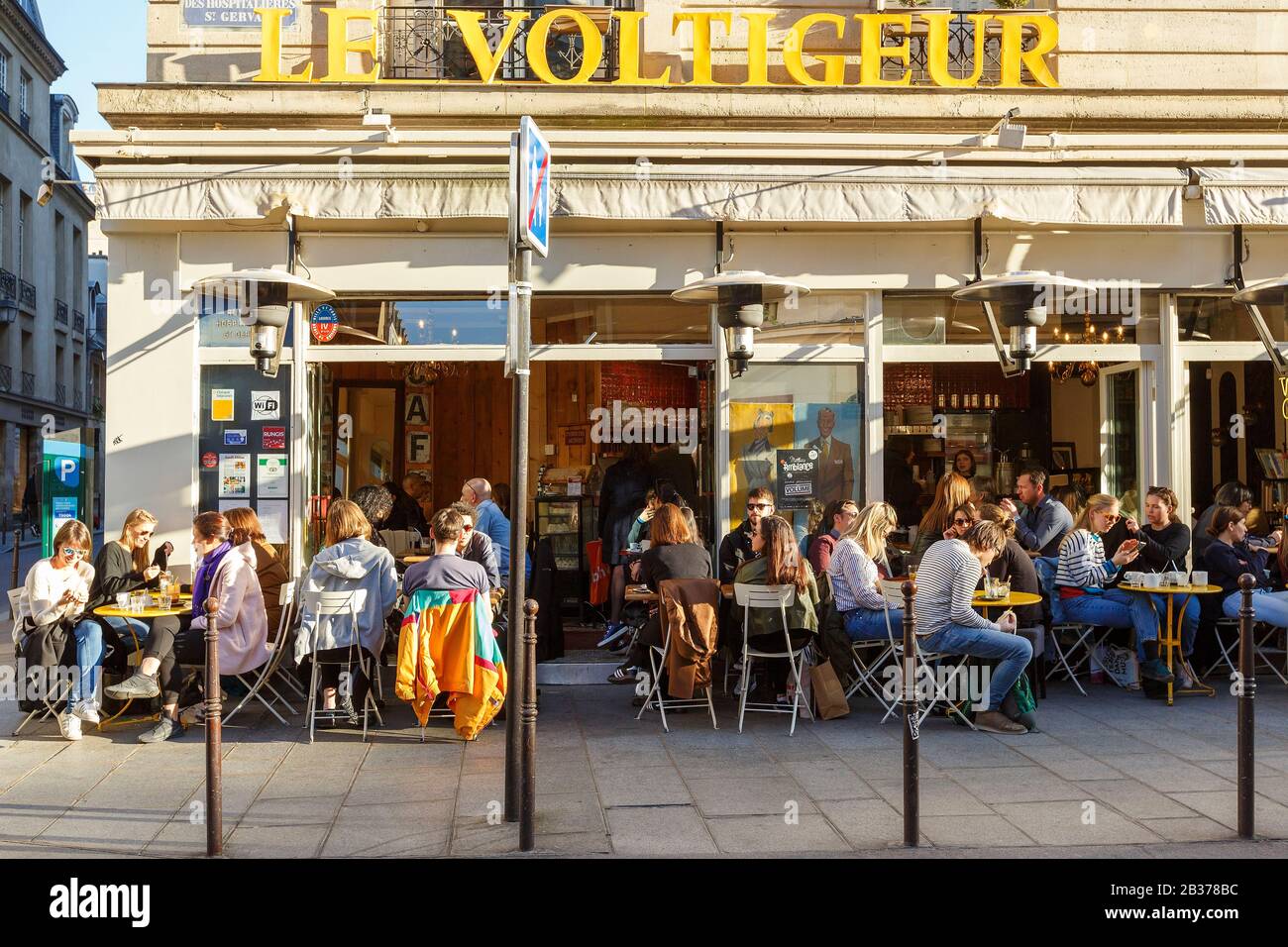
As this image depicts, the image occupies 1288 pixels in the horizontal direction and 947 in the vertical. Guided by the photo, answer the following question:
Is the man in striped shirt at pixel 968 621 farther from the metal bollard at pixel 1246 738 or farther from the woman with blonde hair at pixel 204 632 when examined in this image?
the woman with blonde hair at pixel 204 632

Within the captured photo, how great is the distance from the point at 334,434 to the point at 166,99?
3.19 meters

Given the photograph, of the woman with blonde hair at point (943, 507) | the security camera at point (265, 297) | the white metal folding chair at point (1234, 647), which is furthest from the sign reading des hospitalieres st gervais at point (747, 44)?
the white metal folding chair at point (1234, 647)

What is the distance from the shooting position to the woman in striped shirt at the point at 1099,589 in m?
8.58

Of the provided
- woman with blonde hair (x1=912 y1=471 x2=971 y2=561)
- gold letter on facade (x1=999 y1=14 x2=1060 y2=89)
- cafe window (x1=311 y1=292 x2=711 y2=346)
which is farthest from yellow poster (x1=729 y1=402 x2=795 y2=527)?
gold letter on facade (x1=999 y1=14 x2=1060 y2=89)

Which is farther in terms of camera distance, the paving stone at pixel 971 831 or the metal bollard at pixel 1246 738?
the paving stone at pixel 971 831

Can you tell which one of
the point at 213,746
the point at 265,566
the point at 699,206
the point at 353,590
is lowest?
the point at 213,746

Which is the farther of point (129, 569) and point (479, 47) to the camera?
point (479, 47)

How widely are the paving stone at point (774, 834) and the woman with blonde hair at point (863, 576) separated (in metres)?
2.55

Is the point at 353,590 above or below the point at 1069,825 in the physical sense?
above

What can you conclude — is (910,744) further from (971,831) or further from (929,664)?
(929,664)

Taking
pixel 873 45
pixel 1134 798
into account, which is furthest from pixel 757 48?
pixel 1134 798

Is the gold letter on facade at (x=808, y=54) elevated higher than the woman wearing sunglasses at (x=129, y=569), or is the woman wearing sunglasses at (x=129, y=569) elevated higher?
the gold letter on facade at (x=808, y=54)

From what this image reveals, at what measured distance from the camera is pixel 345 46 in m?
→ 9.92

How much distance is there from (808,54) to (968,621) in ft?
18.1
